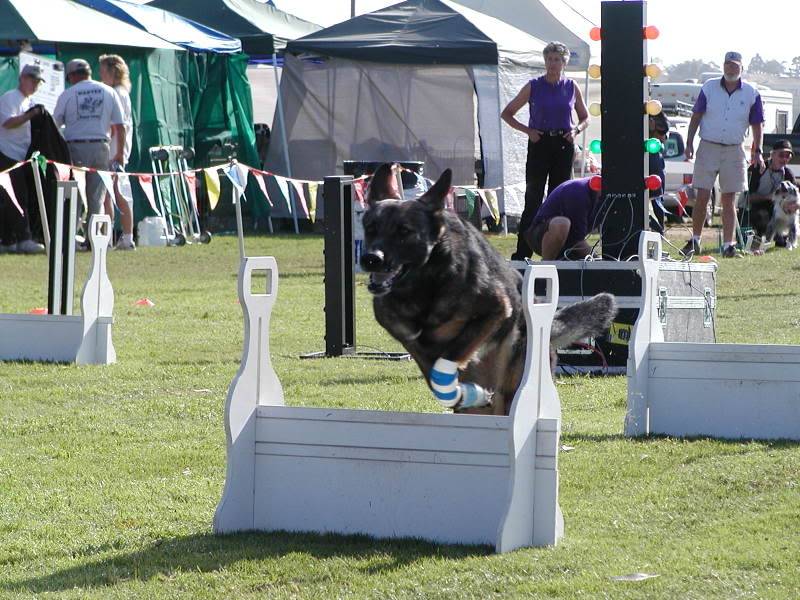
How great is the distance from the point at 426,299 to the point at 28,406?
3.34m

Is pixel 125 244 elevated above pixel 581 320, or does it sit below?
below

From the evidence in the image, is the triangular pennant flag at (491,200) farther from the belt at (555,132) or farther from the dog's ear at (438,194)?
the dog's ear at (438,194)

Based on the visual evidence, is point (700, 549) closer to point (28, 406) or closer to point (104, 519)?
point (104, 519)

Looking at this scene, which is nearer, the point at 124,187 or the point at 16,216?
the point at 124,187

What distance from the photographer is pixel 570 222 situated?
30.5ft

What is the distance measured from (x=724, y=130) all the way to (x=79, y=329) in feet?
27.5

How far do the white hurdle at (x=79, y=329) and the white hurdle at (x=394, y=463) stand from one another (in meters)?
4.13

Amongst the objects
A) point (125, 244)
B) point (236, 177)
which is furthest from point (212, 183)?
point (125, 244)

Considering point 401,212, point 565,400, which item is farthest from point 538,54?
point 401,212

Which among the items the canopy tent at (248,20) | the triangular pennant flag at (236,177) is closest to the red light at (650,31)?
the triangular pennant flag at (236,177)

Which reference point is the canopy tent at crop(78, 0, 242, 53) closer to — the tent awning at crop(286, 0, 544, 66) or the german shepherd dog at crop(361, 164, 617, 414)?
the tent awning at crop(286, 0, 544, 66)

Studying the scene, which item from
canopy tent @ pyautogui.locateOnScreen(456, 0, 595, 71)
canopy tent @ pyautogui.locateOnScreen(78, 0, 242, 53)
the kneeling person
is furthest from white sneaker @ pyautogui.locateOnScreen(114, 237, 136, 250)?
the kneeling person

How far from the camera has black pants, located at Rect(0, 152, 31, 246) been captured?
A: 53.4 ft

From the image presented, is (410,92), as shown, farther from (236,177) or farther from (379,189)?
(379,189)
